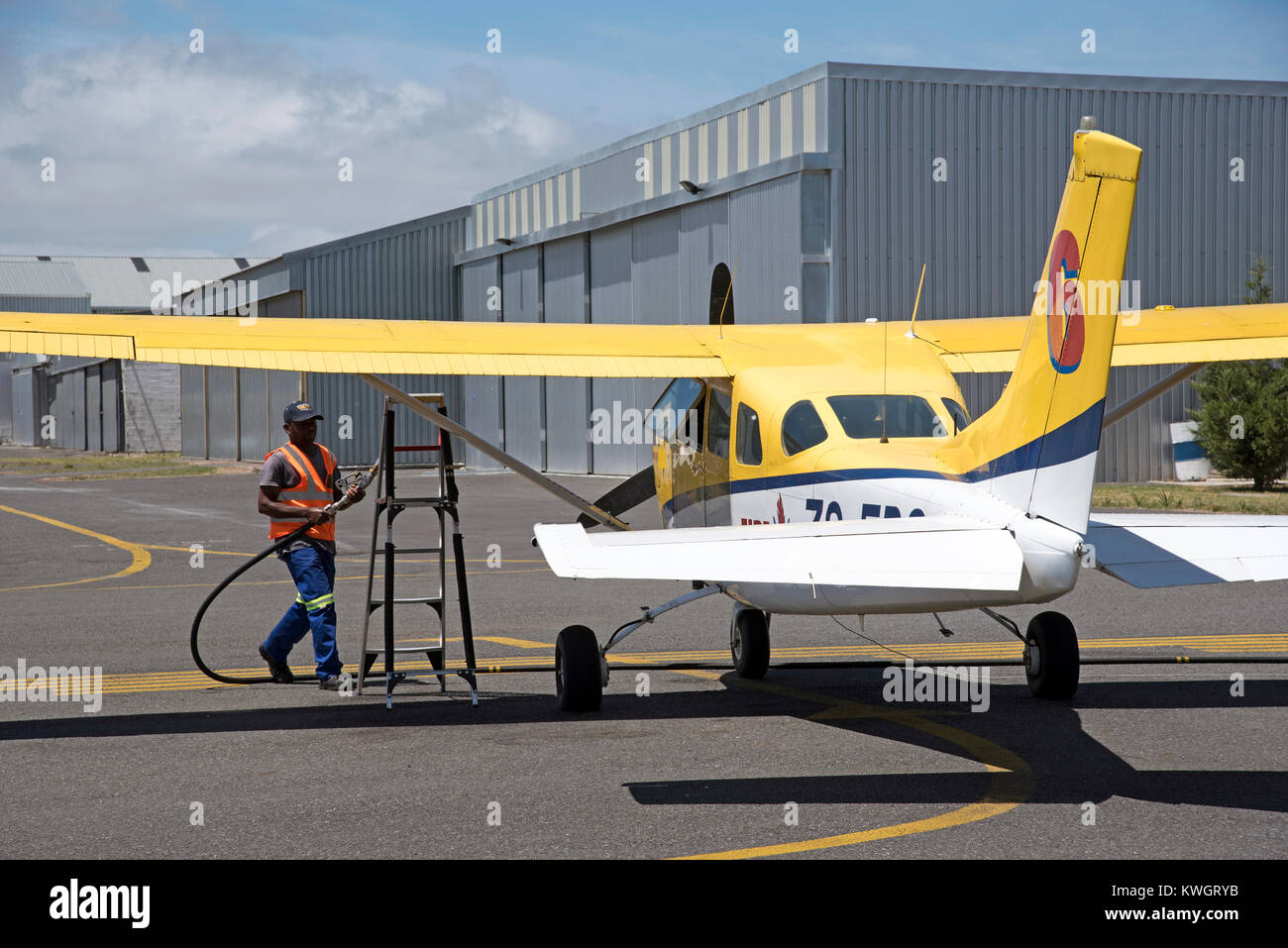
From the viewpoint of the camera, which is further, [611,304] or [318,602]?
[611,304]

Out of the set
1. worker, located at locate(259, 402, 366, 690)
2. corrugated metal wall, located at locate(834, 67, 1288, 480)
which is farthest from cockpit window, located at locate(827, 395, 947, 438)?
corrugated metal wall, located at locate(834, 67, 1288, 480)

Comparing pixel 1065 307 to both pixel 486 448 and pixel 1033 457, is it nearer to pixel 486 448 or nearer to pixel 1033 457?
pixel 1033 457

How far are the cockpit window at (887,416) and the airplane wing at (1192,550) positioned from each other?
52.8 inches

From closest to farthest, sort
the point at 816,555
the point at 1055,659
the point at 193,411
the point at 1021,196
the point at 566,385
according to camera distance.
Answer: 1. the point at 816,555
2. the point at 1055,659
3. the point at 1021,196
4. the point at 566,385
5. the point at 193,411

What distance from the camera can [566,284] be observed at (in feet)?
134

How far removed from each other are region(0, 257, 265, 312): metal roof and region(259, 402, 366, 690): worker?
103623 mm

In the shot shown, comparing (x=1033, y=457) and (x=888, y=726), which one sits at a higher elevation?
(x=1033, y=457)

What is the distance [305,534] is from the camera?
977 centimetres

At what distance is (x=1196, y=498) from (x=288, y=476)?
786 inches

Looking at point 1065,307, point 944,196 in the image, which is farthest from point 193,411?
point 1065,307

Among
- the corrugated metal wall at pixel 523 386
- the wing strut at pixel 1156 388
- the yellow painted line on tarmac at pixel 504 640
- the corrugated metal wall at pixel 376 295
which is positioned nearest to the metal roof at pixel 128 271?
the corrugated metal wall at pixel 376 295

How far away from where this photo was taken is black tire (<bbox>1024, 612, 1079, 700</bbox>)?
873 centimetres

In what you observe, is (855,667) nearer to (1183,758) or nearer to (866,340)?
(866,340)
